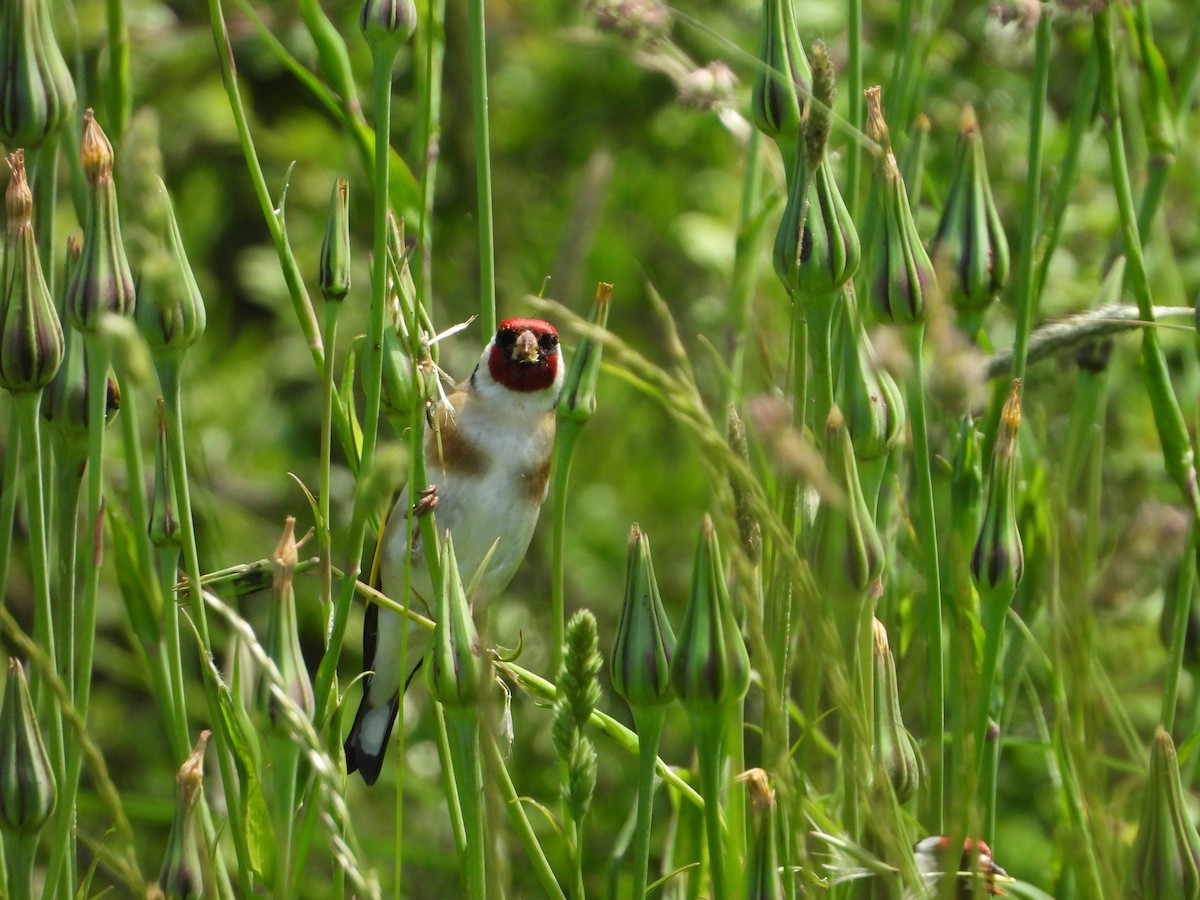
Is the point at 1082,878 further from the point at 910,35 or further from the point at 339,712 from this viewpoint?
the point at 910,35

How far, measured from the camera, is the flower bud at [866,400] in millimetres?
1527

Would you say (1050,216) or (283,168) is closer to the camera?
(1050,216)

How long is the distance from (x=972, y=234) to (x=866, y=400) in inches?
11.9

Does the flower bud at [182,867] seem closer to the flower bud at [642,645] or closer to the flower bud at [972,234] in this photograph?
the flower bud at [642,645]

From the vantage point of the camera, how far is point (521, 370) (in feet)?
9.89

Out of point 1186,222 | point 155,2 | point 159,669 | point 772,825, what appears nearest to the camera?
point 772,825

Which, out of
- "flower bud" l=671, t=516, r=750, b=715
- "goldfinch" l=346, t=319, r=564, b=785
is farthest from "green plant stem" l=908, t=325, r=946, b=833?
"goldfinch" l=346, t=319, r=564, b=785

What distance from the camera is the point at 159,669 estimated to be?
164 cm

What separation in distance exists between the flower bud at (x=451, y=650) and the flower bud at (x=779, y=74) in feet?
1.95

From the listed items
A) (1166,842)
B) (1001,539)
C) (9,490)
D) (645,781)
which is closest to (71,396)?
(9,490)

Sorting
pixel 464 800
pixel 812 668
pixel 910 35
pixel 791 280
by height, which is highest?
pixel 910 35

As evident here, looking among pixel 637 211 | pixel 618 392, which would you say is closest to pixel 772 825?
pixel 618 392

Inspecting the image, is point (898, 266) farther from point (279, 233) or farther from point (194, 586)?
point (194, 586)

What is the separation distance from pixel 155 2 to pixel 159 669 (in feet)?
11.0
